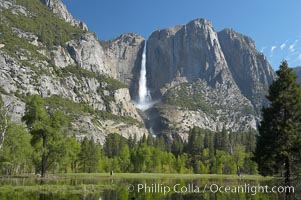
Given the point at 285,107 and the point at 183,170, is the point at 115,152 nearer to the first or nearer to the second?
the point at 183,170

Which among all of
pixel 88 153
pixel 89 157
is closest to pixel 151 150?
pixel 89 157

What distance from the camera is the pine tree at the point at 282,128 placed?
3400 cm

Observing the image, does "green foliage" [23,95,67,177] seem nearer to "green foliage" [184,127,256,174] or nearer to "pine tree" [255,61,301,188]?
"pine tree" [255,61,301,188]

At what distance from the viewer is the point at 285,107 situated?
115 ft

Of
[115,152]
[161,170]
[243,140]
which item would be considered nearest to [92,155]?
[161,170]

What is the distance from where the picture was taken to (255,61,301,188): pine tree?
34000mm

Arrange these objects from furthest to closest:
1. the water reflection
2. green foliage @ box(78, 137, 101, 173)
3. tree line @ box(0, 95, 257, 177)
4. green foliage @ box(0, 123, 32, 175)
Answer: green foliage @ box(78, 137, 101, 173), green foliage @ box(0, 123, 32, 175), tree line @ box(0, 95, 257, 177), the water reflection

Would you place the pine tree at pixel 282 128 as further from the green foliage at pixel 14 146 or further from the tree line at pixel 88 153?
the green foliage at pixel 14 146

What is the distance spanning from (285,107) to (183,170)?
4538 inches

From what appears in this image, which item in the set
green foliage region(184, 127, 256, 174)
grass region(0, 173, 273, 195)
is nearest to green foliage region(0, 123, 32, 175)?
grass region(0, 173, 273, 195)

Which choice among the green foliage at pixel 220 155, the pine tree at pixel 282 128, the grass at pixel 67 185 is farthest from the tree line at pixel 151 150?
the grass at pixel 67 185

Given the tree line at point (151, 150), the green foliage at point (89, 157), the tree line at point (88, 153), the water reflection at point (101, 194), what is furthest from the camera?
the green foliage at point (89, 157)

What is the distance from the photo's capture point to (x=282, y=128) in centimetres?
3428

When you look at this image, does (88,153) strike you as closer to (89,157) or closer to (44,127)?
(89,157)
